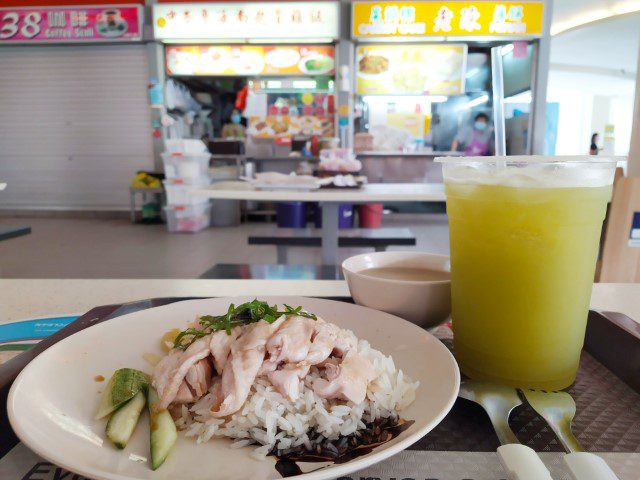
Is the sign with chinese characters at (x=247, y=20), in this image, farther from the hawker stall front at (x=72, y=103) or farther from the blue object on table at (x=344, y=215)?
the blue object on table at (x=344, y=215)

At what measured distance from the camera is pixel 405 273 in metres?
1.04

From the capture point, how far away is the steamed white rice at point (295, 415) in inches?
21.8

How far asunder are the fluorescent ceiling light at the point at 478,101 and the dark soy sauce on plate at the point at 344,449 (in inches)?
340

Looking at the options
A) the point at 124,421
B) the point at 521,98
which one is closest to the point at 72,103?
the point at 521,98

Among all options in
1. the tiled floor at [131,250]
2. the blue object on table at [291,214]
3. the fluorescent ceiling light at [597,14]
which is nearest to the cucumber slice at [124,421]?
the tiled floor at [131,250]

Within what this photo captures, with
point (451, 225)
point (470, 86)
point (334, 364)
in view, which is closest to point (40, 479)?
point (334, 364)

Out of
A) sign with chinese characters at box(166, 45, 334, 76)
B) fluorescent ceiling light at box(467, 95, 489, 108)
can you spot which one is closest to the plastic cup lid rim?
sign with chinese characters at box(166, 45, 334, 76)

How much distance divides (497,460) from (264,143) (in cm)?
784

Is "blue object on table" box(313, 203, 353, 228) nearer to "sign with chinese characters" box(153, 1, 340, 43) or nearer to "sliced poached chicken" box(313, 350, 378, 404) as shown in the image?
"sign with chinese characters" box(153, 1, 340, 43)

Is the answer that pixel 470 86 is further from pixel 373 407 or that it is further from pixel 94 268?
pixel 373 407

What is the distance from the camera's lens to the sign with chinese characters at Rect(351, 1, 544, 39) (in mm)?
6723

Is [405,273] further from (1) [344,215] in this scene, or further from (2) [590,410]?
(1) [344,215]

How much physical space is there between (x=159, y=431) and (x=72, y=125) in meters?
8.70

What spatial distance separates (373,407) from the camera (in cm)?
60
